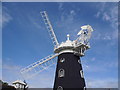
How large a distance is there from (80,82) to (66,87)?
1.64m

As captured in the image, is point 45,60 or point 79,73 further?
point 45,60

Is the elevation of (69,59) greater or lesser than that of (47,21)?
lesser

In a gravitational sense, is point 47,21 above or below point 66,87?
above

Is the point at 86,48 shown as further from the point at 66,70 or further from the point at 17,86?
the point at 17,86

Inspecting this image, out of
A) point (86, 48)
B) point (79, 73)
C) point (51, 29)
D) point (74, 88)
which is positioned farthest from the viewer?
point (51, 29)

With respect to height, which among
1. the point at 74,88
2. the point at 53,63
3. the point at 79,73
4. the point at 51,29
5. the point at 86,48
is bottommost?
the point at 74,88

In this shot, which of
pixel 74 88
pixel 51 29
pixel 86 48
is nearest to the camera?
pixel 74 88

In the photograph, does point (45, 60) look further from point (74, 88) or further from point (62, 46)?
point (74, 88)

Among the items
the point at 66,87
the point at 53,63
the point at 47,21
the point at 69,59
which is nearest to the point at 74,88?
the point at 66,87

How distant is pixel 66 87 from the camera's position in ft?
55.4

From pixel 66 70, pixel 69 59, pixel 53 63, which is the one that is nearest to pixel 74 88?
pixel 66 70

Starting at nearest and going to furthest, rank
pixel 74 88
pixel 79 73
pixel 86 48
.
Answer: pixel 74 88
pixel 79 73
pixel 86 48

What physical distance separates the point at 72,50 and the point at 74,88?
4.22 metres

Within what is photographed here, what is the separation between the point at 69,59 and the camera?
59.8ft
